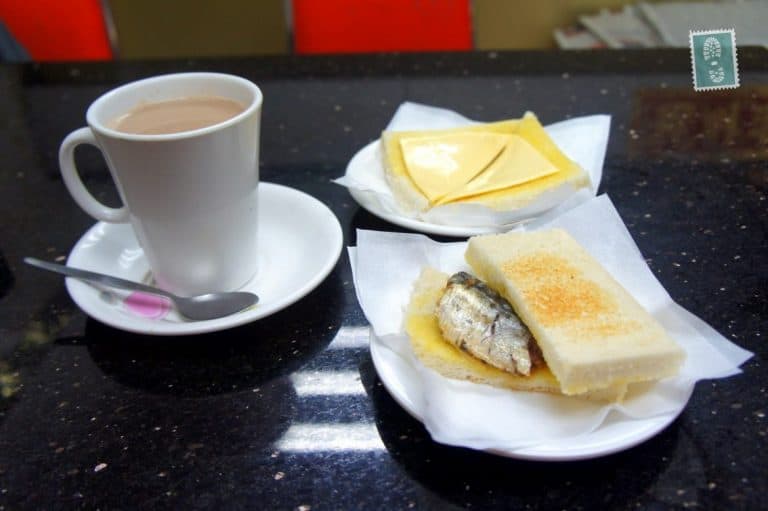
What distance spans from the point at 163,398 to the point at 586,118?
713mm

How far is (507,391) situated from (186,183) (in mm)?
357

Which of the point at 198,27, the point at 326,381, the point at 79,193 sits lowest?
the point at 198,27

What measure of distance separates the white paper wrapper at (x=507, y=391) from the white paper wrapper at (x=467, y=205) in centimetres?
12

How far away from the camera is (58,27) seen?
1469 millimetres

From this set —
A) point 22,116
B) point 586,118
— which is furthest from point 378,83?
point 22,116

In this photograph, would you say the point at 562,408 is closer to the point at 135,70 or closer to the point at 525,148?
the point at 525,148

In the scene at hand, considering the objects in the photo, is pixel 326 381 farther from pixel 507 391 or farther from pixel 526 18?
pixel 526 18

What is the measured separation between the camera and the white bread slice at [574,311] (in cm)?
50

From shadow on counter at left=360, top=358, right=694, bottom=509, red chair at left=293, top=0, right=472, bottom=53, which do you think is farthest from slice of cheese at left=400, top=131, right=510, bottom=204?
Result: red chair at left=293, top=0, right=472, bottom=53

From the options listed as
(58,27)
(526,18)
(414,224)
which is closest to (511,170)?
(414,224)

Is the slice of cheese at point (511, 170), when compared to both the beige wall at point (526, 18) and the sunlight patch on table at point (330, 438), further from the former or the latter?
the beige wall at point (526, 18)

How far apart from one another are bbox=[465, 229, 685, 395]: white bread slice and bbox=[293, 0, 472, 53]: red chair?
93cm

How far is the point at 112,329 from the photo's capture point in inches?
26.6

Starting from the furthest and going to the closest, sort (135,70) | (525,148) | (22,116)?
(135,70) < (22,116) < (525,148)
